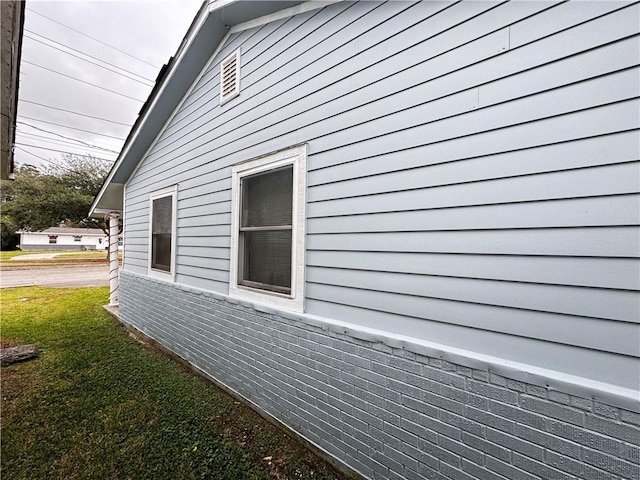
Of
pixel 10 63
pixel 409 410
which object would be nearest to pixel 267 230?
pixel 409 410

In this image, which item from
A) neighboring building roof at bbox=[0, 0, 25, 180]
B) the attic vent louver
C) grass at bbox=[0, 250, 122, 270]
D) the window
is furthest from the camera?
grass at bbox=[0, 250, 122, 270]

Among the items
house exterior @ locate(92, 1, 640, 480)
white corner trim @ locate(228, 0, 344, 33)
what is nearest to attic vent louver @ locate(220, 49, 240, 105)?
house exterior @ locate(92, 1, 640, 480)

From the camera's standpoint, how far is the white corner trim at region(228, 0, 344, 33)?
8.64 ft

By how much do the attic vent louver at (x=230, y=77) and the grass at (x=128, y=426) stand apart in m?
3.69

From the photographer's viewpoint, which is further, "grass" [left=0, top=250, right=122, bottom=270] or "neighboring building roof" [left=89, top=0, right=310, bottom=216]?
"grass" [left=0, top=250, right=122, bottom=270]

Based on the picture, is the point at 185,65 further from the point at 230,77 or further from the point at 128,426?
the point at 128,426

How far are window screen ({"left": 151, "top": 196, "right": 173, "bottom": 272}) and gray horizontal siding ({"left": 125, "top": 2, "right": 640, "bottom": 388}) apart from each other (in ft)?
10.7

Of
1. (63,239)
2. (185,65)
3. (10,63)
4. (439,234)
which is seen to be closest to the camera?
(439,234)

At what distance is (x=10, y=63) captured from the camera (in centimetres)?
246

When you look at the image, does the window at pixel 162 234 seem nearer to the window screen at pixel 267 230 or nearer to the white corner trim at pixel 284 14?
the window screen at pixel 267 230

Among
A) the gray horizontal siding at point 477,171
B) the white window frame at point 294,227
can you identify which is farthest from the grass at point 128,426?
the gray horizontal siding at point 477,171

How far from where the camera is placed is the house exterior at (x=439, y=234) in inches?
52.1

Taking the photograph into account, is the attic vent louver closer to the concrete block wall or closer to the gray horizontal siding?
the gray horizontal siding

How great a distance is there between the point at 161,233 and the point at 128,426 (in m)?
3.31
